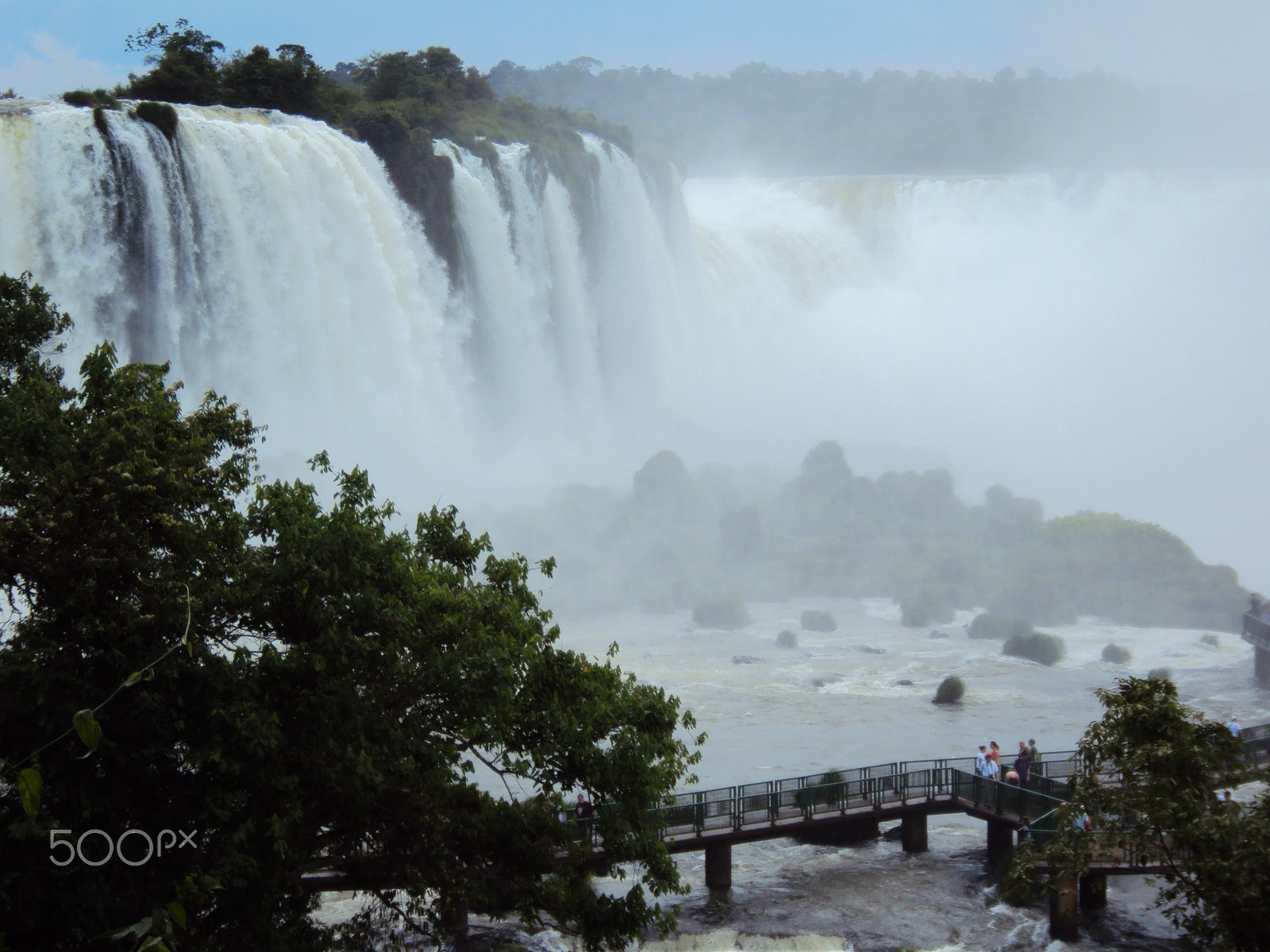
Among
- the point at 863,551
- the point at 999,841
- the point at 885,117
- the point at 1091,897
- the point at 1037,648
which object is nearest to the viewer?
the point at 1091,897

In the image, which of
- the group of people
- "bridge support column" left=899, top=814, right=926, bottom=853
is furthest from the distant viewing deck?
"bridge support column" left=899, top=814, right=926, bottom=853

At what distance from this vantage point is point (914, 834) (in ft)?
60.8

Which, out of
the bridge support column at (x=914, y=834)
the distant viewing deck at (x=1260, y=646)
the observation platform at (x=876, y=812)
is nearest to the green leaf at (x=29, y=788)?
the observation platform at (x=876, y=812)

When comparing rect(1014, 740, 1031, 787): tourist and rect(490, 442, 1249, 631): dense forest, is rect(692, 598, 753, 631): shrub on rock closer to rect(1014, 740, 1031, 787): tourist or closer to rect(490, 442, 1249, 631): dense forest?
rect(490, 442, 1249, 631): dense forest

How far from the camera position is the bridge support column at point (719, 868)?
17.0 metres

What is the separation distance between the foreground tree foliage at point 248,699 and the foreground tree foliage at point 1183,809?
380 cm

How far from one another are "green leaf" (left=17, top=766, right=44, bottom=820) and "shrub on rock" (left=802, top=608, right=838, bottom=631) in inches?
1356

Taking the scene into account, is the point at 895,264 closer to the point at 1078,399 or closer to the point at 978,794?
the point at 1078,399

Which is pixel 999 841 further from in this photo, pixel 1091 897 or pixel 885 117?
pixel 885 117

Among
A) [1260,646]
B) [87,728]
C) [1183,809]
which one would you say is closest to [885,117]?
[1260,646]

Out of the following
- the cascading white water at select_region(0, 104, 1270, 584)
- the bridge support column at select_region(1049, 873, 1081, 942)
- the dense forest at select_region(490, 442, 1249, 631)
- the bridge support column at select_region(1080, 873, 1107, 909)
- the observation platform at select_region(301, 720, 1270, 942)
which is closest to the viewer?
the bridge support column at select_region(1049, 873, 1081, 942)

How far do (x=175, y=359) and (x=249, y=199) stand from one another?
4396 mm

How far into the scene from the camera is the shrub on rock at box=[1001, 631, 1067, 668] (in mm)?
33375

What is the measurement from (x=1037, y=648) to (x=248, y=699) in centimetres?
2897
